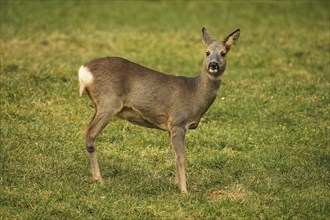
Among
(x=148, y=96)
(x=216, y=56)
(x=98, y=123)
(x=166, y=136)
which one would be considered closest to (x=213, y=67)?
(x=216, y=56)

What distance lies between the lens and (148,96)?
27.1 feet

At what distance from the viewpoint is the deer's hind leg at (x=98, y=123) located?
805 cm

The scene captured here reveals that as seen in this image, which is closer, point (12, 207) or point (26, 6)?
point (12, 207)

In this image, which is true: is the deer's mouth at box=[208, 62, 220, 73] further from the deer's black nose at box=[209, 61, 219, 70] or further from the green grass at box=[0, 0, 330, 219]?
the green grass at box=[0, 0, 330, 219]

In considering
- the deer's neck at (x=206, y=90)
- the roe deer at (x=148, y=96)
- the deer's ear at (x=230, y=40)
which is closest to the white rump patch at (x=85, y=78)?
the roe deer at (x=148, y=96)

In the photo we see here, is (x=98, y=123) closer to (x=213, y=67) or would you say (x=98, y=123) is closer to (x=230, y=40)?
(x=213, y=67)

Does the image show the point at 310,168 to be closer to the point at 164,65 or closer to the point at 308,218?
the point at 308,218

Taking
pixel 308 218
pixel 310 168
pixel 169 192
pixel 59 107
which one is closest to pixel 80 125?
pixel 59 107

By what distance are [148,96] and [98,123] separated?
0.66m

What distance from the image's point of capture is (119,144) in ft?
31.6

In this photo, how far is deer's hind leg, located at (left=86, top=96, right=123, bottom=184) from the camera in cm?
805

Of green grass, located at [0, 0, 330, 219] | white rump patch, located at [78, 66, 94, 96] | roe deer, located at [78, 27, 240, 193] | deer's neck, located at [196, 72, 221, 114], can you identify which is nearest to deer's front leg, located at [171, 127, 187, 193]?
roe deer, located at [78, 27, 240, 193]

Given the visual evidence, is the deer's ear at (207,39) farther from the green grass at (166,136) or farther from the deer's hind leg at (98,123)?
the green grass at (166,136)

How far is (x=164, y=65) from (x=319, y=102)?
4.66 m
